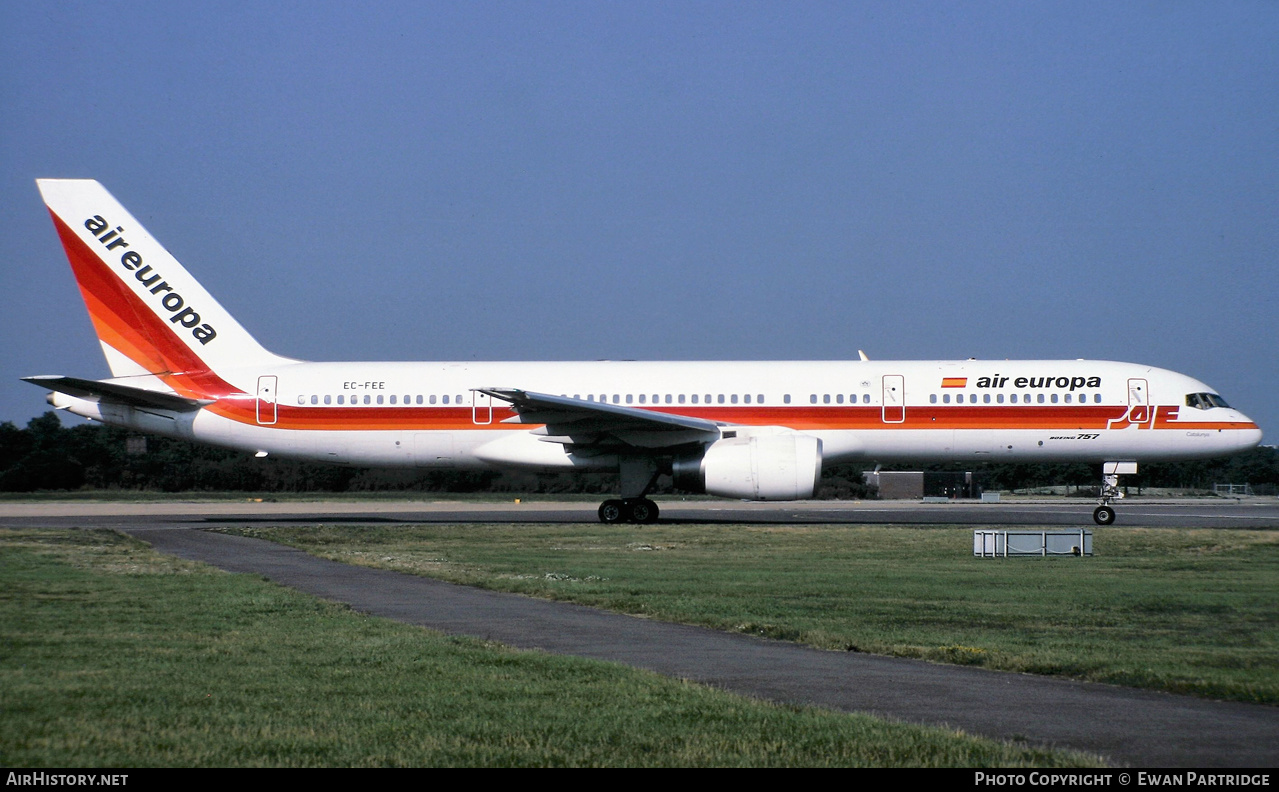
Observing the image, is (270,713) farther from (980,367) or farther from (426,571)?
(980,367)

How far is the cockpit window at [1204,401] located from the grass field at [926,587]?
4.92m

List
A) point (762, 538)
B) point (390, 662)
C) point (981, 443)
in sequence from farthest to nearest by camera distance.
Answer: point (981, 443), point (762, 538), point (390, 662)

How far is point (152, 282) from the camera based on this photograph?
31.5 m

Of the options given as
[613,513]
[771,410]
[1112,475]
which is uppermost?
[771,410]

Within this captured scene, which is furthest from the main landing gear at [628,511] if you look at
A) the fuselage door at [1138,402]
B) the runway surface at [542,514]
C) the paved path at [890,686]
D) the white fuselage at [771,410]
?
the paved path at [890,686]

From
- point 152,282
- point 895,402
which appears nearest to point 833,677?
point 895,402

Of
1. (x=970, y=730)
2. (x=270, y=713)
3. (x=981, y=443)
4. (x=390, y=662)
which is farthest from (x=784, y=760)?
(x=981, y=443)

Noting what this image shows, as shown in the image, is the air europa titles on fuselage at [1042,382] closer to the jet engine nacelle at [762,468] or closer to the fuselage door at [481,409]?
the jet engine nacelle at [762,468]

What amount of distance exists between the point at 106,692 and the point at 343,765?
2601mm

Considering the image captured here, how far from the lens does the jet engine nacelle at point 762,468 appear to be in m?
28.2

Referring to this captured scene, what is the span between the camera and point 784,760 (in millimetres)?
6398

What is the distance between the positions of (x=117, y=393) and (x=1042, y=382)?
22295mm

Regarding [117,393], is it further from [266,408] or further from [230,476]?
[230,476]

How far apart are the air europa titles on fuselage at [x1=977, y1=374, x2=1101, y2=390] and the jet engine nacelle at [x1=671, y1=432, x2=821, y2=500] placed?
16.2 feet
